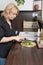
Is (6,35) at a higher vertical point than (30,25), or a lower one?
higher

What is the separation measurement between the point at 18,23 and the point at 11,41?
48.6 inches

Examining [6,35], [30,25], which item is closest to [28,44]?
[6,35]

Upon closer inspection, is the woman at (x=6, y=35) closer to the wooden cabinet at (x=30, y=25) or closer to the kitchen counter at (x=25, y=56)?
the kitchen counter at (x=25, y=56)

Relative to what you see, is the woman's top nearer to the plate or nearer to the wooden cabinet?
the plate

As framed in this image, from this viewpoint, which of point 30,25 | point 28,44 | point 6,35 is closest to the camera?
point 28,44

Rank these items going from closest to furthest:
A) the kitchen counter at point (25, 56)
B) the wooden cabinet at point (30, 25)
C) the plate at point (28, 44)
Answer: the kitchen counter at point (25, 56) < the plate at point (28, 44) < the wooden cabinet at point (30, 25)

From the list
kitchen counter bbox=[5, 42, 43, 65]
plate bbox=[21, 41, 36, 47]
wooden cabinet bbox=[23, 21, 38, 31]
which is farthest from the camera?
wooden cabinet bbox=[23, 21, 38, 31]

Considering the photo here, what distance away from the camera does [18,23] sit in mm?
3379

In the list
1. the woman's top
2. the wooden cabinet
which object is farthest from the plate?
the wooden cabinet

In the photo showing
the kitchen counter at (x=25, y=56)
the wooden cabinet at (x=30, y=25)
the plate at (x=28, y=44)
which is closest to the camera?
the kitchen counter at (x=25, y=56)

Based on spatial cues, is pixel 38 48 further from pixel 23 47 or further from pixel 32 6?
pixel 32 6

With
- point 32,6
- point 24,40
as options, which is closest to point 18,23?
point 32,6

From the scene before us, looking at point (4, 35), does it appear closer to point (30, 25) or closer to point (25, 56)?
point (25, 56)

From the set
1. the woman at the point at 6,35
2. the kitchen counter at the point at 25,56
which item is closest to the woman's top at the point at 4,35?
the woman at the point at 6,35
